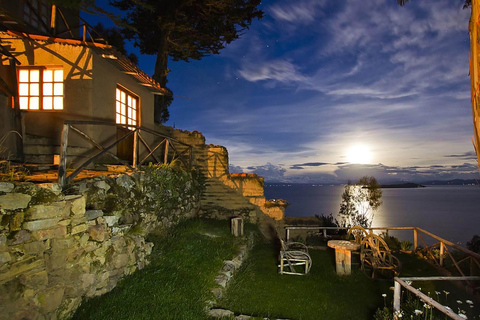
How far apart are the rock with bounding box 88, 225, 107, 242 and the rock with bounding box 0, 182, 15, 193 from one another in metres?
1.26

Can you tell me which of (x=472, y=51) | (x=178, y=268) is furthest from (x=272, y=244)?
(x=472, y=51)

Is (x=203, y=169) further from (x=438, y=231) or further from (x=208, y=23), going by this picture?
(x=438, y=231)

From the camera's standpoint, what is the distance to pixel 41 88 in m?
7.11

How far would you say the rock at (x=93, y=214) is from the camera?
14.1 feet

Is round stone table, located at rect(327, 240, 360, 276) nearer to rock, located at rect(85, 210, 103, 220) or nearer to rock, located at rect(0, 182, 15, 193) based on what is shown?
rock, located at rect(85, 210, 103, 220)

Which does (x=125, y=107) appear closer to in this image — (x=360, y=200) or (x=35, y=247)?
(x=35, y=247)

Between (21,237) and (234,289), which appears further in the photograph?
(234,289)

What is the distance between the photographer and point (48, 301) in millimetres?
3635

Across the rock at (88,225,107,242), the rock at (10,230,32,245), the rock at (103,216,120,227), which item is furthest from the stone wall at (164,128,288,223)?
the rock at (10,230,32,245)

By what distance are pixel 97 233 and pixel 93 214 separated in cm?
31

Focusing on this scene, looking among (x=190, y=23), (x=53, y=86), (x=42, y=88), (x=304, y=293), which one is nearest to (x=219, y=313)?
(x=304, y=293)

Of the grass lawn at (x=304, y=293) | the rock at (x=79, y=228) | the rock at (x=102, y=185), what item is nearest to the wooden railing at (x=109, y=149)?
the rock at (x=102, y=185)

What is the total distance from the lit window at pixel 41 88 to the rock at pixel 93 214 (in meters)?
4.14

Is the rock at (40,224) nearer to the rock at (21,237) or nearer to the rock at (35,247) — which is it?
the rock at (21,237)
